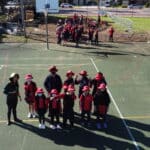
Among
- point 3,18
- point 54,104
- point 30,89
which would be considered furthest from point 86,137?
point 3,18

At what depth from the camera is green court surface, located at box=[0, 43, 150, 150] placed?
12.6 metres

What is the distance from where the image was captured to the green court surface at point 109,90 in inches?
496

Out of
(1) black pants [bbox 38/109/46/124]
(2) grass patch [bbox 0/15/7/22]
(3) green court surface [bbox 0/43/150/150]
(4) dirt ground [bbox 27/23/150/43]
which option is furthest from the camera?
(2) grass patch [bbox 0/15/7/22]

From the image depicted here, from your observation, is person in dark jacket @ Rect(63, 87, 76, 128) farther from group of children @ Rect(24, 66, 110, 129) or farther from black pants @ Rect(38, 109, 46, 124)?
black pants @ Rect(38, 109, 46, 124)

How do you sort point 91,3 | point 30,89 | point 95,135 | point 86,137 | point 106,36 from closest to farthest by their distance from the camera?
point 86,137, point 95,135, point 30,89, point 106,36, point 91,3

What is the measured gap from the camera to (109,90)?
18.2m

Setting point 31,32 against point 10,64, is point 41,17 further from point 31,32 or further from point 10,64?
point 10,64

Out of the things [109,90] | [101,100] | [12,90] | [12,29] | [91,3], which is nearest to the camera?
[101,100]

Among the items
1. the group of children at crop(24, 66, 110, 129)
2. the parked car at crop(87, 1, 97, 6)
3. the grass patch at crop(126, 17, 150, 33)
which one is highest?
the group of children at crop(24, 66, 110, 129)

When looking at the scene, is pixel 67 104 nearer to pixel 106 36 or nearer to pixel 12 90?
pixel 12 90

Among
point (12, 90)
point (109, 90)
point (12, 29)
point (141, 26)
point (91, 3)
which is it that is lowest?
point (91, 3)

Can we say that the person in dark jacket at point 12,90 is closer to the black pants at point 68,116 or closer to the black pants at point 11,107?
the black pants at point 11,107

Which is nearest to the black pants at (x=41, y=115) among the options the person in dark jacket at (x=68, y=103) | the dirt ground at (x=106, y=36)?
the person in dark jacket at (x=68, y=103)

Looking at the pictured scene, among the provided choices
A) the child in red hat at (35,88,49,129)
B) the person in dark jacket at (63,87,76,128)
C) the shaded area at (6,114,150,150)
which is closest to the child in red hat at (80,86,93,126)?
the person in dark jacket at (63,87,76,128)
